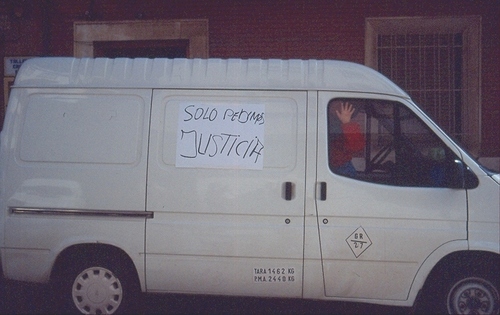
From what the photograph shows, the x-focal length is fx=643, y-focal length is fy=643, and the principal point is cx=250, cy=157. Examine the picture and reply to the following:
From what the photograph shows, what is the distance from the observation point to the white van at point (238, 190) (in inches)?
211

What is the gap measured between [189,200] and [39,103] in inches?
62.9

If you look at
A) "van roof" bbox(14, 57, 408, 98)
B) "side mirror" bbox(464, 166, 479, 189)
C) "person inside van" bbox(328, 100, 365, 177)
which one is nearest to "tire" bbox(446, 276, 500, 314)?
"side mirror" bbox(464, 166, 479, 189)

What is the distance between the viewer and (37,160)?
560 cm

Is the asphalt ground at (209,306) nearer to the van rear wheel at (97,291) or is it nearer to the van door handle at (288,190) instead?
the van rear wheel at (97,291)

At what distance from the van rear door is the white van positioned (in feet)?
0.04

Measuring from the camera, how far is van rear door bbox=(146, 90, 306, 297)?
5395 millimetres

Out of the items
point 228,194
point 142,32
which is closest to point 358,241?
point 228,194

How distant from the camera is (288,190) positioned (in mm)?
5383

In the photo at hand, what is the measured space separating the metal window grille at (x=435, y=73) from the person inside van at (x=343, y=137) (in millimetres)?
4745

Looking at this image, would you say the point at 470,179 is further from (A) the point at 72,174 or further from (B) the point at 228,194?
(A) the point at 72,174

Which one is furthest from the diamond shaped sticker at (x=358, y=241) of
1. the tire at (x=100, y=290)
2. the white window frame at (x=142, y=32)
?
the white window frame at (x=142, y=32)

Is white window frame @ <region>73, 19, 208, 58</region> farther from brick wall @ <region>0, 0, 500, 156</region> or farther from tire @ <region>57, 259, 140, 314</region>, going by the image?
tire @ <region>57, 259, 140, 314</region>

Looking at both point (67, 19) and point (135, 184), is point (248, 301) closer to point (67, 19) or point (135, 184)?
point (135, 184)

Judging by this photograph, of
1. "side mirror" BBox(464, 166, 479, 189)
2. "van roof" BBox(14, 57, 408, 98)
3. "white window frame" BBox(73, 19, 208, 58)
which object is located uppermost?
"white window frame" BBox(73, 19, 208, 58)
